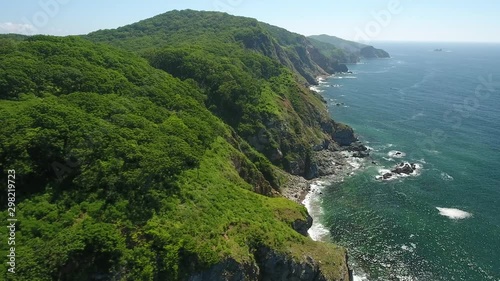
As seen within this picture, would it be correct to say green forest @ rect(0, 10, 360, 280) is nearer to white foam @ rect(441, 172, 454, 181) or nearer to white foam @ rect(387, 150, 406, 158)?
white foam @ rect(387, 150, 406, 158)

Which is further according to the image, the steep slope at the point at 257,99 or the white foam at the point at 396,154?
the white foam at the point at 396,154

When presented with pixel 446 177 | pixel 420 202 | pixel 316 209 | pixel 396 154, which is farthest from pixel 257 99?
pixel 446 177

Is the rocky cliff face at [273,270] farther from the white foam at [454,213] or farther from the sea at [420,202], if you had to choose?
the white foam at [454,213]

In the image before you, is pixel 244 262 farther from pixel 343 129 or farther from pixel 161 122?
pixel 343 129

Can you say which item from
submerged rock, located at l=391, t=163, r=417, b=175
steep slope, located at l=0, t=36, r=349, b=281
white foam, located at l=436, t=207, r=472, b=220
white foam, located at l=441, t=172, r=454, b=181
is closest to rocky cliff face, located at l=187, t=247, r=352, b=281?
steep slope, located at l=0, t=36, r=349, b=281

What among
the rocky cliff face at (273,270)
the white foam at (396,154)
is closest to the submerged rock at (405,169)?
the white foam at (396,154)

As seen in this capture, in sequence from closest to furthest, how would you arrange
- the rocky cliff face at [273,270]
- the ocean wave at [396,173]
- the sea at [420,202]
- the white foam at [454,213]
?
the rocky cliff face at [273,270]
the sea at [420,202]
the white foam at [454,213]
the ocean wave at [396,173]
